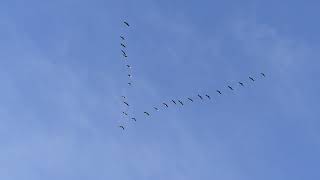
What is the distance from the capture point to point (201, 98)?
411ft

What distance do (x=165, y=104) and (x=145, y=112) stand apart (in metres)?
5.53

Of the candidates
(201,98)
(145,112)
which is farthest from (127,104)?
(201,98)

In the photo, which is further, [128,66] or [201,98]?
[201,98]

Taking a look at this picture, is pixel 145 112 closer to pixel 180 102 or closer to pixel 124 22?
pixel 180 102

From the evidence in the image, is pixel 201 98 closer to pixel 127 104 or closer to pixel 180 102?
pixel 180 102

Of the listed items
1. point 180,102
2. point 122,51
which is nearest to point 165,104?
point 180,102

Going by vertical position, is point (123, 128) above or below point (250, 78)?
below

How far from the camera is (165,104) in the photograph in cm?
12162

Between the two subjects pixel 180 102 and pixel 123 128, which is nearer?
pixel 123 128

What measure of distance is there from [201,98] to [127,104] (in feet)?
53.2

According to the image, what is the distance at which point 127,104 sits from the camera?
4845 inches

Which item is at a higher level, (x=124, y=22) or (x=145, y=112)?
(x=124, y=22)

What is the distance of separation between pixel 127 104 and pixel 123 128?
6995 millimetres

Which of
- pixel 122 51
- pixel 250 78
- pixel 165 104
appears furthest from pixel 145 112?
pixel 250 78
